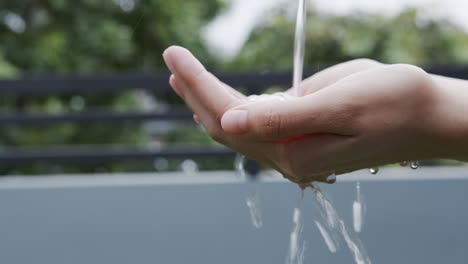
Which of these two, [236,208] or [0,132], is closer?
[236,208]

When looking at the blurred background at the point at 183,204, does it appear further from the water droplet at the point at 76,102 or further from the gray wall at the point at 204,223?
the water droplet at the point at 76,102

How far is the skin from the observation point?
1.62 feet

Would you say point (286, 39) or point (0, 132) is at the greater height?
point (286, 39)

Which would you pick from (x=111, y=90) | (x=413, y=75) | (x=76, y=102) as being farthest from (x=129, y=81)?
(x=76, y=102)

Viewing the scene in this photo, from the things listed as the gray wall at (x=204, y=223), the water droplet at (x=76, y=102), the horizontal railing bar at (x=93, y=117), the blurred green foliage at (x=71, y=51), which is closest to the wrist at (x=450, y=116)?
the gray wall at (x=204, y=223)

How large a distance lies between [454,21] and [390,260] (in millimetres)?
3297

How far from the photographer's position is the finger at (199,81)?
0.55 m

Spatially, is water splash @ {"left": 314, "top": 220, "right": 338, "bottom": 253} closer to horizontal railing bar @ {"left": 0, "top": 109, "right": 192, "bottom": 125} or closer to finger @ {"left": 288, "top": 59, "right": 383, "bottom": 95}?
finger @ {"left": 288, "top": 59, "right": 383, "bottom": 95}

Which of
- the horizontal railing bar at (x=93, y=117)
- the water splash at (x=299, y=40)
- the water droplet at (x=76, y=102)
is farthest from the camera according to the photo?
the water droplet at (x=76, y=102)

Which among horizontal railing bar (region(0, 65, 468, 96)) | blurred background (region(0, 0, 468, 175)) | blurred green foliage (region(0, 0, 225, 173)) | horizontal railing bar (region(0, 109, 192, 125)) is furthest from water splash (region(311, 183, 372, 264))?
blurred green foliage (region(0, 0, 225, 173))

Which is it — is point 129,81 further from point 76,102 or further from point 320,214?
point 76,102

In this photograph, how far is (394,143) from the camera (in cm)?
53

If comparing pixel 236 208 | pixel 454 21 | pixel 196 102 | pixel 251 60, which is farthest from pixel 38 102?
pixel 196 102

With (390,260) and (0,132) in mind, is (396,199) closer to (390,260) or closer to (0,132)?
(390,260)
